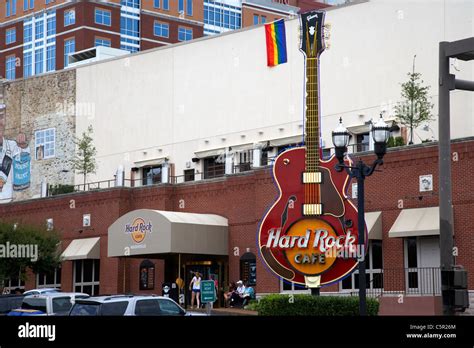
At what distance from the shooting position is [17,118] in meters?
59.3

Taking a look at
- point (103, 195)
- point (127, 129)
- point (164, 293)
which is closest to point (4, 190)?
point (127, 129)

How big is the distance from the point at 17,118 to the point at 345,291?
31.8 metres

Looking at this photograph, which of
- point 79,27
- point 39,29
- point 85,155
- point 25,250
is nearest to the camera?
point 25,250

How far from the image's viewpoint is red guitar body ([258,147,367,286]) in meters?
32.3

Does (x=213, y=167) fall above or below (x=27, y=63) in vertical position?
below

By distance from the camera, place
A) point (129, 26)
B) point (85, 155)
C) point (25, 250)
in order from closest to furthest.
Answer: point (25, 250)
point (85, 155)
point (129, 26)

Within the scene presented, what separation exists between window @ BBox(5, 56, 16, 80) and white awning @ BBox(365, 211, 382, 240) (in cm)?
7338

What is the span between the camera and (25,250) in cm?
4162

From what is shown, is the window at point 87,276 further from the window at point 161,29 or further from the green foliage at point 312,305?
the window at point 161,29

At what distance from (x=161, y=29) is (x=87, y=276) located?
53.1 meters

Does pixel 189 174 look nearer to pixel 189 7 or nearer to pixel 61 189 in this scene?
pixel 61 189

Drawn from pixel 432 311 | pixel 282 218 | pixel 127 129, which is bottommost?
pixel 432 311

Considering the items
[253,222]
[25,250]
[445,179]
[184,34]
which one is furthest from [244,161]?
[184,34]
